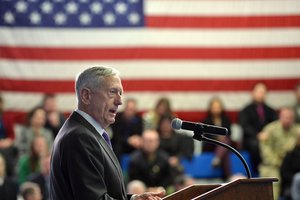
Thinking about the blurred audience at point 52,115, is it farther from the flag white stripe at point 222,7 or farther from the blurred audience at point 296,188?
the blurred audience at point 296,188

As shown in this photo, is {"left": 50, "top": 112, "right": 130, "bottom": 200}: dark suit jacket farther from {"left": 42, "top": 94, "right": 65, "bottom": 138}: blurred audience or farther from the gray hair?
{"left": 42, "top": 94, "right": 65, "bottom": 138}: blurred audience

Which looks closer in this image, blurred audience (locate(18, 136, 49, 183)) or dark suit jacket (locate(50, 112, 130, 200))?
dark suit jacket (locate(50, 112, 130, 200))

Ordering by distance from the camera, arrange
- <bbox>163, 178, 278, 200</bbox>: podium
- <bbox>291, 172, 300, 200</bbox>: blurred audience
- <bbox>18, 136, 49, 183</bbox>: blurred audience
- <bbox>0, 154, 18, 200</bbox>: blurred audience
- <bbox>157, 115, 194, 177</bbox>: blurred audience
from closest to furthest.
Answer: <bbox>163, 178, 278, 200</bbox>: podium
<bbox>0, 154, 18, 200</bbox>: blurred audience
<bbox>291, 172, 300, 200</bbox>: blurred audience
<bbox>18, 136, 49, 183</bbox>: blurred audience
<bbox>157, 115, 194, 177</bbox>: blurred audience

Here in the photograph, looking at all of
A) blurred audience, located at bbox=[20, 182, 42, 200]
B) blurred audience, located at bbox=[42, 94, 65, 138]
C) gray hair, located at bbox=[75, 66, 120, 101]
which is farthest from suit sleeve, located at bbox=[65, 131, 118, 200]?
blurred audience, located at bbox=[42, 94, 65, 138]

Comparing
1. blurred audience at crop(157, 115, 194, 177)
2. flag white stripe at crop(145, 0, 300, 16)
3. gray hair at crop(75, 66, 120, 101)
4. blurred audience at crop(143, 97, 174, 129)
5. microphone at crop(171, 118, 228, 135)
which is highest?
flag white stripe at crop(145, 0, 300, 16)

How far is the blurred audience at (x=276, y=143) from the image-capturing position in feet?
33.3

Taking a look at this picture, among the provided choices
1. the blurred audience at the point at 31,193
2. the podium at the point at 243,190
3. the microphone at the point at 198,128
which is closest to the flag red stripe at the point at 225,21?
the blurred audience at the point at 31,193

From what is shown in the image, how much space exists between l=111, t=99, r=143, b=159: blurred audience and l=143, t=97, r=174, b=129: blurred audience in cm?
10

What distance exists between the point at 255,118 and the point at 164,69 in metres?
1.31

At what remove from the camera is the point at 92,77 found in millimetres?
3752

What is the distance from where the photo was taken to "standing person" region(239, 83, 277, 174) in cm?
1044

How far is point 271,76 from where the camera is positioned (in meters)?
11.1

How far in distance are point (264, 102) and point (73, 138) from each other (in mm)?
7246

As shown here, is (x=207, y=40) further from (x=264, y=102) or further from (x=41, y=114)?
(x=41, y=114)
